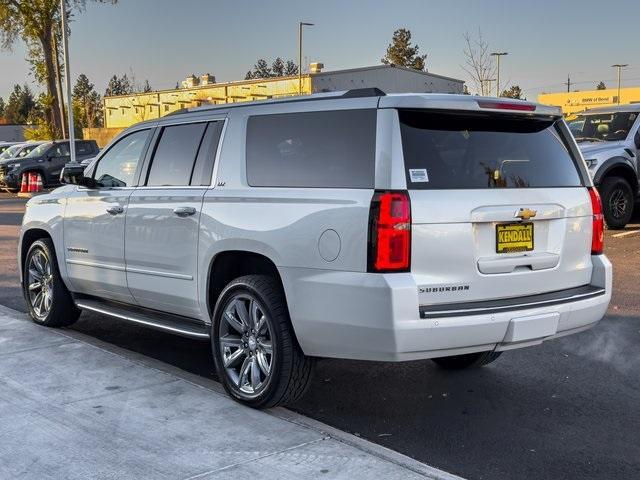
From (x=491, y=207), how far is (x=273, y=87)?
57.1 m

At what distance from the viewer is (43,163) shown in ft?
91.8

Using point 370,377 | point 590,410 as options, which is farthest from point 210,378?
point 590,410

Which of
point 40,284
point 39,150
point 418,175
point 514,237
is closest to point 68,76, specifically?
point 39,150

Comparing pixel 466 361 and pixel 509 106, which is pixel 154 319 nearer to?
pixel 466 361

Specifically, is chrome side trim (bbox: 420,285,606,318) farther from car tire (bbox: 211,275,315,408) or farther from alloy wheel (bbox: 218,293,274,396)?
alloy wheel (bbox: 218,293,274,396)

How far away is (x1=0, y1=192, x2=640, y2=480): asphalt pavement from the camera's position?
4066 mm

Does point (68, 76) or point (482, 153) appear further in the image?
point (68, 76)

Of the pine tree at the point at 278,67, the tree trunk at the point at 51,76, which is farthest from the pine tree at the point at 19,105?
the tree trunk at the point at 51,76

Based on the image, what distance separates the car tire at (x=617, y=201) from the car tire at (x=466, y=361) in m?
8.57

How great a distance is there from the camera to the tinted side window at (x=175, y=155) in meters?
5.46

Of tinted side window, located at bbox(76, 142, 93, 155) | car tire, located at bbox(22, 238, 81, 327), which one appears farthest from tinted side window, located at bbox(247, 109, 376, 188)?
tinted side window, located at bbox(76, 142, 93, 155)

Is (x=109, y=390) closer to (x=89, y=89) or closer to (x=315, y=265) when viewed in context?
(x=315, y=265)

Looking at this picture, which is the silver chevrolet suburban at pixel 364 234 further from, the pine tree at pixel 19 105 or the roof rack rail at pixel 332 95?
the pine tree at pixel 19 105

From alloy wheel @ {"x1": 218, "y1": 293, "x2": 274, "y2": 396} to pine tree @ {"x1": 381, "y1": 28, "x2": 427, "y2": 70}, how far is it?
291 feet
